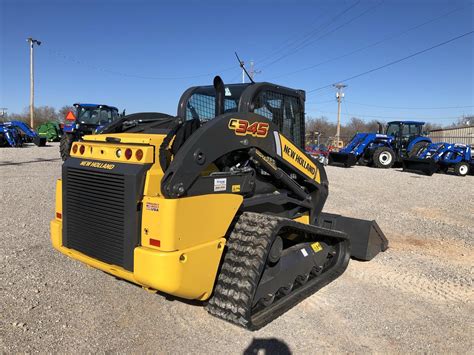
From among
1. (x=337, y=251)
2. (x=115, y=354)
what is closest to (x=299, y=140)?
(x=337, y=251)

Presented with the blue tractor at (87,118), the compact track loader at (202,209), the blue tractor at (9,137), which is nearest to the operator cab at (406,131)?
the blue tractor at (87,118)

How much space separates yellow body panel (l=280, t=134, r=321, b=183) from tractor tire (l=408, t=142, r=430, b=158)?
1621cm

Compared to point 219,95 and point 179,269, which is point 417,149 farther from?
point 179,269

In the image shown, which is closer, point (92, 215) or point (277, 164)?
point (92, 215)

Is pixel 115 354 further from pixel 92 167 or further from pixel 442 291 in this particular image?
pixel 442 291

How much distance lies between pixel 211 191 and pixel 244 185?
0.50m

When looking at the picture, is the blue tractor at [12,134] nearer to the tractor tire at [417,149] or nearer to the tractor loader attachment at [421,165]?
the tractor loader attachment at [421,165]

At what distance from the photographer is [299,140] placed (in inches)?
198

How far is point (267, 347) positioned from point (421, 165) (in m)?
16.8

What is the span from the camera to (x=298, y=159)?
4.52m

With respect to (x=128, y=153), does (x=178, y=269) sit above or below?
below

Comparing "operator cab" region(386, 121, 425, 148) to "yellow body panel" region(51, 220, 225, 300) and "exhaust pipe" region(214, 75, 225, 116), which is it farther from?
"yellow body panel" region(51, 220, 225, 300)

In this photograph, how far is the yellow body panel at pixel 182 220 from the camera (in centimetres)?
295

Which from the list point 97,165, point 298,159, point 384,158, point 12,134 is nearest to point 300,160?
point 298,159
